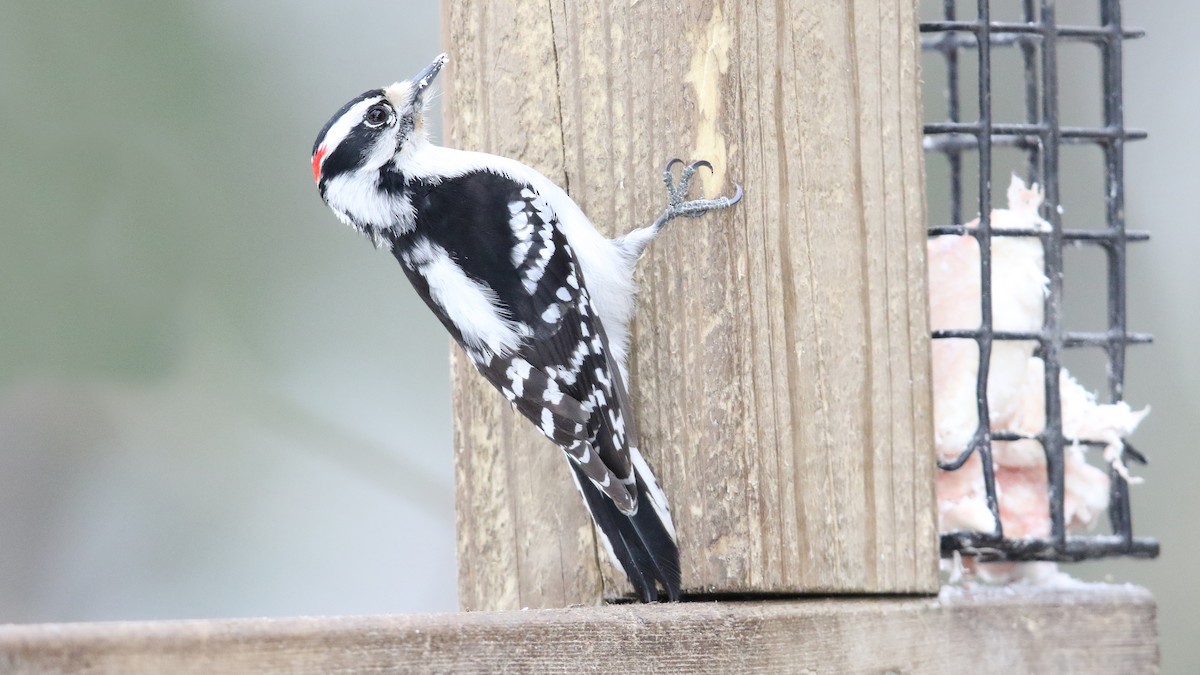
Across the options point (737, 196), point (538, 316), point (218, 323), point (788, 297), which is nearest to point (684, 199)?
point (737, 196)

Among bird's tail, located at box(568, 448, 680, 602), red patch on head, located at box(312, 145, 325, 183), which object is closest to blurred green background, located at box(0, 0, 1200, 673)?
red patch on head, located at box(312, 145, 325, 183)

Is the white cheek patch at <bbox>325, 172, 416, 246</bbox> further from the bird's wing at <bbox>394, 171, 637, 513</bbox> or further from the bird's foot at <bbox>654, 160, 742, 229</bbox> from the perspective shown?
the bird's foot at <bbox>654, 160, 742, 229</bbox>

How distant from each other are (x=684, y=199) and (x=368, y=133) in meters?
0.75

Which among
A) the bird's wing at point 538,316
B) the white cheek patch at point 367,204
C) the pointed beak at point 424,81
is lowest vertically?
the bird's wing at point 538,316

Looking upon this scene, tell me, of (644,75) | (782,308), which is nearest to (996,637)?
(782,308)

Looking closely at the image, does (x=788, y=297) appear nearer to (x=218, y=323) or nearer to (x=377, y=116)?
(x=377, y=116)

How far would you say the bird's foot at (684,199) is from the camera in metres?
1.77

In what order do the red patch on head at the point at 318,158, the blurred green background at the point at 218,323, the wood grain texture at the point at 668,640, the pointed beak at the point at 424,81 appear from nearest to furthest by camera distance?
the wood grain texture at the point at 668,640, the pointed beak at the point at 424,81, the red patch on head at the point at 318,158, the blurred green background at the point at 218,323

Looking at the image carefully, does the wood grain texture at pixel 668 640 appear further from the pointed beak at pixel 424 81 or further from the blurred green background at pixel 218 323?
the blurred green background at pixel 218 323

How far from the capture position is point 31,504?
382 cm

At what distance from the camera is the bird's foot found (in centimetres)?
177

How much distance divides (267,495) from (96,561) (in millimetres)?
548

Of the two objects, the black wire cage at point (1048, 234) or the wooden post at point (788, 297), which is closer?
the wooden post at point (788, 297)

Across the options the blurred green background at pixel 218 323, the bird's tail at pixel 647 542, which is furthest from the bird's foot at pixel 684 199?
the blurred green background at pixel 218 323
